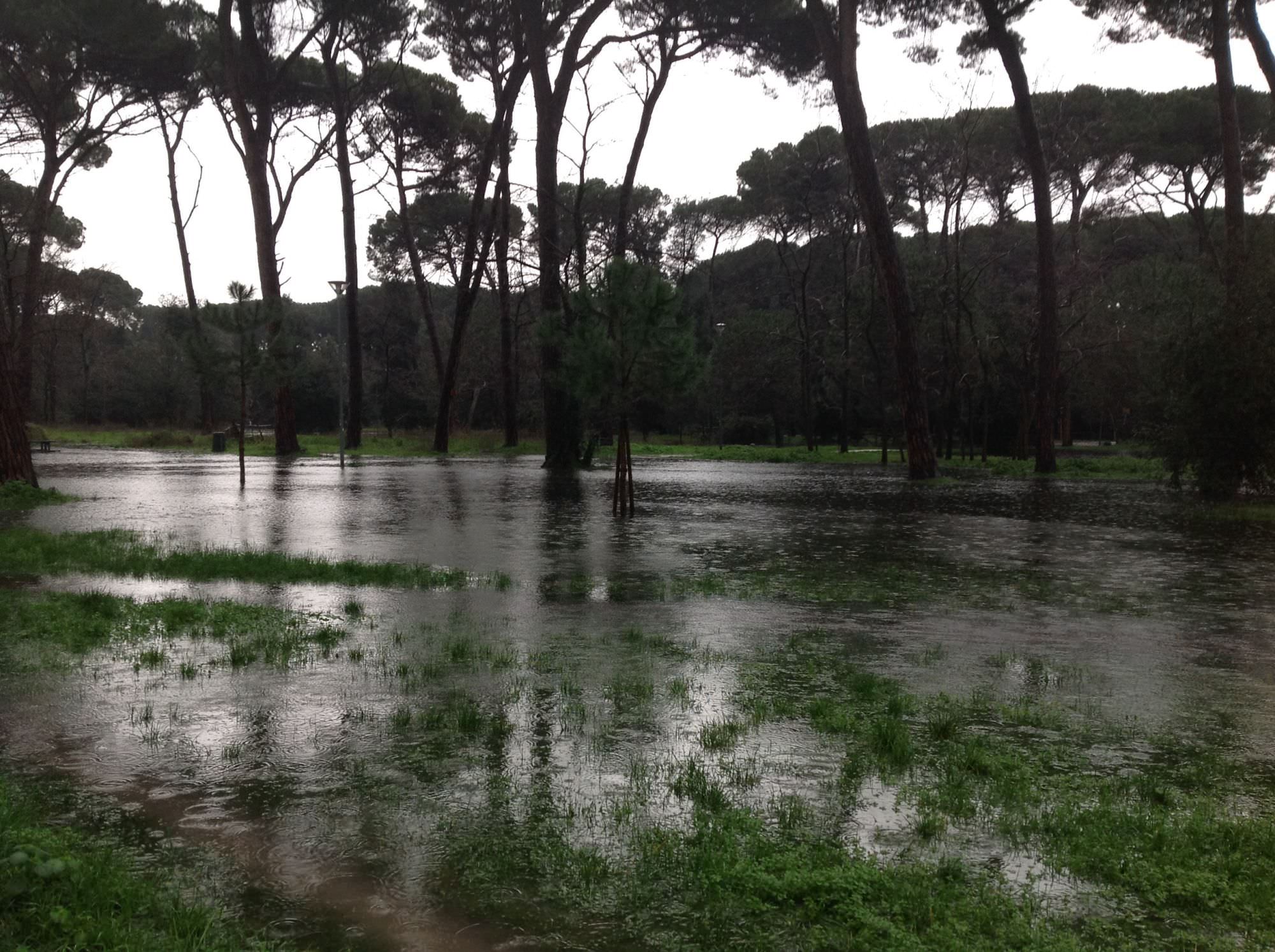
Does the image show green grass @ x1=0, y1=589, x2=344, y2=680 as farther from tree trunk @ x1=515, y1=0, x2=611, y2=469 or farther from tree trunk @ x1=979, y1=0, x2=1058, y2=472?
tree trunk @ x1=979, y1=0, x2=1058, y2=472

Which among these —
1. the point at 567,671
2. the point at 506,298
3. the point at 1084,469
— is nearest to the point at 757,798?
the point at 567,671

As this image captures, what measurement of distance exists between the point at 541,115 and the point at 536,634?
76.3ft

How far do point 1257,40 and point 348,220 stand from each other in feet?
97.7

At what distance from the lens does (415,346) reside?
212 ft

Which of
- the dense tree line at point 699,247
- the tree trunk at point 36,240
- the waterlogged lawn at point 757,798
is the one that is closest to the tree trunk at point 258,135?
the dense tree line at point 699,247

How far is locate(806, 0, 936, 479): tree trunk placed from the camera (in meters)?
24.3

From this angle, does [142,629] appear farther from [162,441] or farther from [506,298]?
[162,441]

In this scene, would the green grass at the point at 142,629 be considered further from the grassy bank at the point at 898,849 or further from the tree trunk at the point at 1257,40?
the tree trunk at the point at 1257,40

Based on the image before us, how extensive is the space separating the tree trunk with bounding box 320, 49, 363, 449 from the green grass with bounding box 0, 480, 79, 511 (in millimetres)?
21666

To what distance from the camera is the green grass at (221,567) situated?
9.50 meters

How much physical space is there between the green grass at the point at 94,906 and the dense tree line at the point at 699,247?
1299 cm

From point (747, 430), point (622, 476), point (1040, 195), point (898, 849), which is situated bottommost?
point (898, 849)

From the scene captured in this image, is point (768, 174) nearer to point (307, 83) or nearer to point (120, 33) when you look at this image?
point (307, 83)

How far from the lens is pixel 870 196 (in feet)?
79.5
